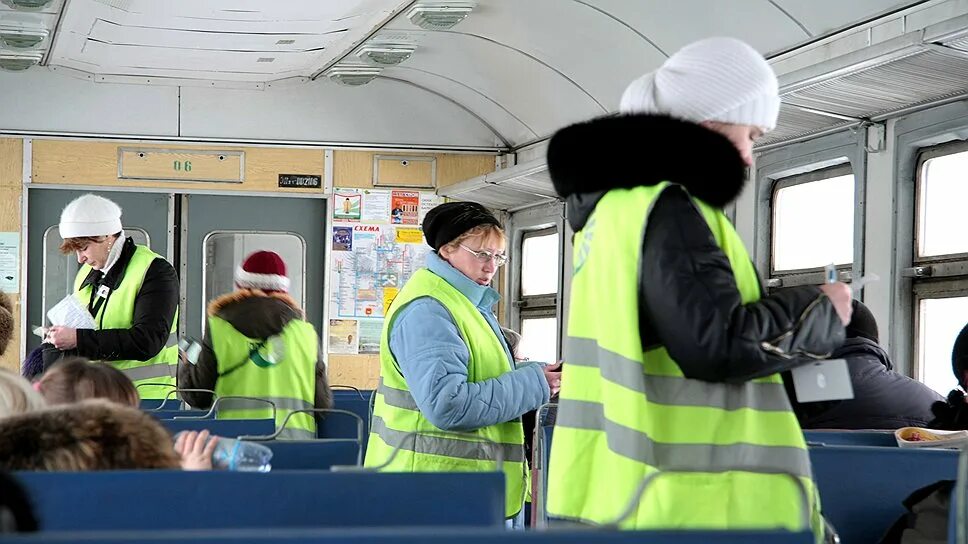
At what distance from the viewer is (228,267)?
1065cm

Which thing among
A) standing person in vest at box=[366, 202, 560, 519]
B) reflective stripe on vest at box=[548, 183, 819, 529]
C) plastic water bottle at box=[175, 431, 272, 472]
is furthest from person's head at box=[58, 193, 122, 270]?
reflective stripe on vest at box=[548, 183, 819, 529]

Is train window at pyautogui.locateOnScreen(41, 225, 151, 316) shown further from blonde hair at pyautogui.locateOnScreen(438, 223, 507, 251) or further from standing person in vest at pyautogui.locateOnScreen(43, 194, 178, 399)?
blonde hair at pyautogui.locateOnScreen(438, 223, 507, 251)

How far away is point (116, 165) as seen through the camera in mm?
10398

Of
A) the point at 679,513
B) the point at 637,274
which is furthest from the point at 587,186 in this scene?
the point at 679,513

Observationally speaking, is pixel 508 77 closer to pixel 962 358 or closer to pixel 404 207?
pixel 404 207

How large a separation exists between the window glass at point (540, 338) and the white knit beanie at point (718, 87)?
742 centimetres

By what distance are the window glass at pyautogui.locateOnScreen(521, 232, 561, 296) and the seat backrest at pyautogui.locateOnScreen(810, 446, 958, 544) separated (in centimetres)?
625

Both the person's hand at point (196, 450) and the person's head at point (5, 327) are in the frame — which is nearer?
the person's hand at point (196, 450)

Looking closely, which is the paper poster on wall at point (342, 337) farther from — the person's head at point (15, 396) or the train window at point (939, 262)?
the person's head at point (15, 396)

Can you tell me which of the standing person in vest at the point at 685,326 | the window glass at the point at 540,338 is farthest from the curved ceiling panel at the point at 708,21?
the standing person in vest at the point at 685,326

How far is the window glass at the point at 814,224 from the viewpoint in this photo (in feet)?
21.8

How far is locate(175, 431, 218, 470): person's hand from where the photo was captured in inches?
120

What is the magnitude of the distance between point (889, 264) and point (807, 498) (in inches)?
159

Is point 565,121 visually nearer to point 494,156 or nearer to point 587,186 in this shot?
point 494,156
